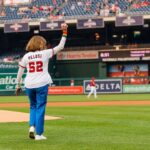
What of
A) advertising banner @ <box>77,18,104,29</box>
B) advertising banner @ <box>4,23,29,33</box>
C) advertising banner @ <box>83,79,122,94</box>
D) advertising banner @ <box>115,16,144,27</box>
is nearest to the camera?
advertising banner @ <box>83,79,122,94</box>

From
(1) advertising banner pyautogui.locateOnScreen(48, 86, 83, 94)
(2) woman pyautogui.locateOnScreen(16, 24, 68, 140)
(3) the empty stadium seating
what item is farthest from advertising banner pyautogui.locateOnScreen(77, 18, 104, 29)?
(2) woman pyautogui.locateOnScreen(16, 24, 68, 140)

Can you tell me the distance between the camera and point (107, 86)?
1636 inches

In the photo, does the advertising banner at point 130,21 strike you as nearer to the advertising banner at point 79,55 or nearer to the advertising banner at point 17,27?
the advertising banner at point 79,55

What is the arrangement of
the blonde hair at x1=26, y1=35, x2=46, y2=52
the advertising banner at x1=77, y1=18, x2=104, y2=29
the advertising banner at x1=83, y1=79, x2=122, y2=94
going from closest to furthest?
1. the blonde hair at x1=26, y1=35, x2=46, y2=52
2. the advertising banner at x1=83, y1=79, x2=122, y2=94
3. the advertising banner at x1=77, y1=18, x2=104, y2=29

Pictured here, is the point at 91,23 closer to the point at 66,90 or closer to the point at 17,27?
the point at 66,90

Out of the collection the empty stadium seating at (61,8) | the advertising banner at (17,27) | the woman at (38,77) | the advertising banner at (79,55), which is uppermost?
the empty stadium seating at (61,8)

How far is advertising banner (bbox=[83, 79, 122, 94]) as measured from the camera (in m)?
41.2

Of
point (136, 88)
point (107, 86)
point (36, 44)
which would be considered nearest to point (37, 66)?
point (36, 44)

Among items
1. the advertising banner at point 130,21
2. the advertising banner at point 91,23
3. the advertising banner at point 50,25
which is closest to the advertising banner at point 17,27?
the advertising banner at point 50,25

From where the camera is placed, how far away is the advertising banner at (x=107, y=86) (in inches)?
1623

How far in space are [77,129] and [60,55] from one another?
37599 millimetres

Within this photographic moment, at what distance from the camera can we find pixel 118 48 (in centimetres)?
4603

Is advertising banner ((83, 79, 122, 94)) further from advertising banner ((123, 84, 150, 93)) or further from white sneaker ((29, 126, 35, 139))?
white sneaker ((29, 126, 35, 139))

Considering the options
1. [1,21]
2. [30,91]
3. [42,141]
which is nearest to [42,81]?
[30,91]
